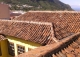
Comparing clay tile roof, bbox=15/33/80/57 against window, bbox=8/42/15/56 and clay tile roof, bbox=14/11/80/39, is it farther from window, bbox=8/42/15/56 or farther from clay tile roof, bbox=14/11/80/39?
clay tile roof, bbox=14/11/80/39

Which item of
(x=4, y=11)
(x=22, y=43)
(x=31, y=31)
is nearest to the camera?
(x=22, y=43)

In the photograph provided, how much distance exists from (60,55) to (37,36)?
8.23 metres

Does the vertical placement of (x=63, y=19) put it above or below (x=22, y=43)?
above

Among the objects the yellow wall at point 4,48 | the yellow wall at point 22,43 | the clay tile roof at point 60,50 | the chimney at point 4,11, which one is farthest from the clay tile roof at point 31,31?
the chimney at point 4,11

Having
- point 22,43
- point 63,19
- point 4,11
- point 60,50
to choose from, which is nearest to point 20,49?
point 22,43

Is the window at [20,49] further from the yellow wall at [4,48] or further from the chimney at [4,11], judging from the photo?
the chimney at [4,11]

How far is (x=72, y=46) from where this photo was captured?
574cm

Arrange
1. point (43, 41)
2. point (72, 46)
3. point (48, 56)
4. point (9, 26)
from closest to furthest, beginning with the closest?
point (48, 56) < point (72, 46) < point (43, 41) < point (9, 26)

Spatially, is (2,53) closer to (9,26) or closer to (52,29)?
(9,26)

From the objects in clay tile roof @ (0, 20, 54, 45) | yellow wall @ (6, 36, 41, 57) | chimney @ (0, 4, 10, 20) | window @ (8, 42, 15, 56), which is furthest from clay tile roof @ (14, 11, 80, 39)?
chimney @ (0, 4, 10, 20)

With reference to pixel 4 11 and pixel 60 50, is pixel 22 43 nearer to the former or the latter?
pixel 60 50

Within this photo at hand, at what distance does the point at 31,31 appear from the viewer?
14.0 meters

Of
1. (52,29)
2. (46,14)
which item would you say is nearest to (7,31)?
(52,29)

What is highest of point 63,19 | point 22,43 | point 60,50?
point 60,50
